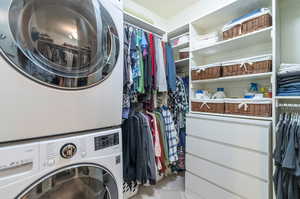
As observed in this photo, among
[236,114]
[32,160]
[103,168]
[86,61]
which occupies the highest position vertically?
[86,61]

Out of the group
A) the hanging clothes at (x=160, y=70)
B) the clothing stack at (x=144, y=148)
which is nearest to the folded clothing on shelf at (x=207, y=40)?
the hanging clothes at (x=160, y=70)

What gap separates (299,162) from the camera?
808 millimetres

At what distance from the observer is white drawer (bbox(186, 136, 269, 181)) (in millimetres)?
1033

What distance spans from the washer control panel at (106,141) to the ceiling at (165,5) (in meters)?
1.81

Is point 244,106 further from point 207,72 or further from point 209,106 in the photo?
point 207,72

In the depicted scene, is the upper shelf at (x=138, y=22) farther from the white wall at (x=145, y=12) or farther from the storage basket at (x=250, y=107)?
the storage basket at (x=250, y=107)

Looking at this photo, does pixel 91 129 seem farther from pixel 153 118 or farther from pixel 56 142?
pixel 153 118

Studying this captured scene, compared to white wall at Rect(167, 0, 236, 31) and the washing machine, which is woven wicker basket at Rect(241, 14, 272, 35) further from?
the washing machine

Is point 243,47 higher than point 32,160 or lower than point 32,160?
higher

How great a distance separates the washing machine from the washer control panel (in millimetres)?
63

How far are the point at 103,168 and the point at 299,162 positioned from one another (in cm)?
115

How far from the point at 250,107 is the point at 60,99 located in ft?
4.43

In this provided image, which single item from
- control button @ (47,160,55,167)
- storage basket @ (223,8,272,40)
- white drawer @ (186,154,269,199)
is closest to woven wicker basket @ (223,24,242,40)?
storage basket @ (223,8,272,40)

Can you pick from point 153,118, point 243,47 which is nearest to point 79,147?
point 153,118
